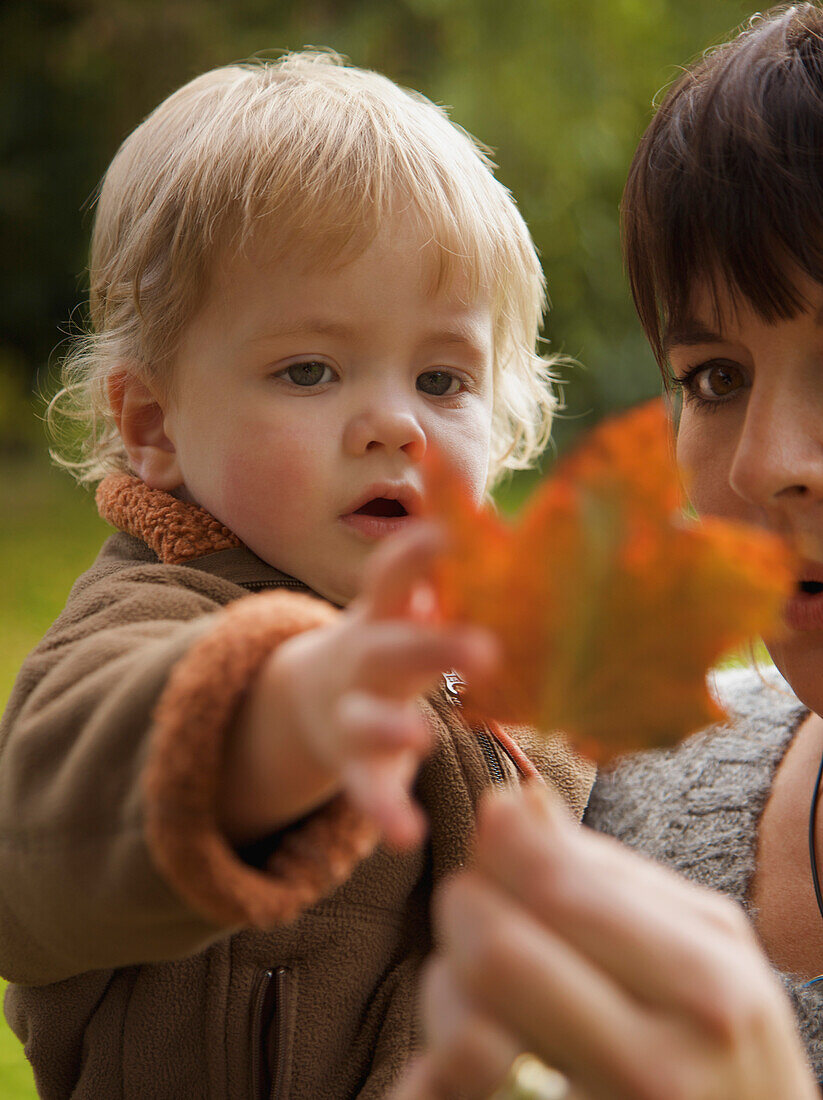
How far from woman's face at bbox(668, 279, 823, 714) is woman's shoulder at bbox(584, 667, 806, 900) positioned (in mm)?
290

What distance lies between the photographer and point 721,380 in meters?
1.05

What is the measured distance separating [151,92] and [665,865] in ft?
26.5

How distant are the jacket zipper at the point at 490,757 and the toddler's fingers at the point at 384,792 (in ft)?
1.96

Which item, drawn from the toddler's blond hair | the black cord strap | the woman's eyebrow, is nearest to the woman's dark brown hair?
the woman's eyebrow

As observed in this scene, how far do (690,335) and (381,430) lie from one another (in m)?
0.32

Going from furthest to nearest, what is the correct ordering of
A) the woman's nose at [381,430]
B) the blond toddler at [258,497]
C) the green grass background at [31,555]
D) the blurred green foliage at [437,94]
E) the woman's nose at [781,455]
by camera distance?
the blurred green foliage at [437,94], the green grass background at [31,555], the woman's nose at [381,430], the woman's nose at [781,455], the blond toddler at [258,497]

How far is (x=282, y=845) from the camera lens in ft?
1.91

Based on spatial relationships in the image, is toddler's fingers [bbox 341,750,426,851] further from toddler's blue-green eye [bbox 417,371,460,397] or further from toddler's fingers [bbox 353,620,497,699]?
toddler's blue-green eye [bbox 417,371,460,397]

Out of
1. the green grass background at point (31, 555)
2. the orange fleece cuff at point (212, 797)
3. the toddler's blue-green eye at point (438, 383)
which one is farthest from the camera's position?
the green grass background at point (31, 555)

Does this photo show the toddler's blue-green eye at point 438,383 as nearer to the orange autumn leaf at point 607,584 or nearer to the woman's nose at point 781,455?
the woman's nose at point 781,455

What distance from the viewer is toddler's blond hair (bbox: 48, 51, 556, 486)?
1.04 metres

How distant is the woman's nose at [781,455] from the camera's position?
867 mm

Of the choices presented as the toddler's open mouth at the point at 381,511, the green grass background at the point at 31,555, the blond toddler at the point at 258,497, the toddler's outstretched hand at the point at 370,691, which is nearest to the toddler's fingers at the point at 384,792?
the toddler's outstretched hand at the point at 370,691

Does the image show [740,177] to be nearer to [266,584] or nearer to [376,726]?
[266,584]
